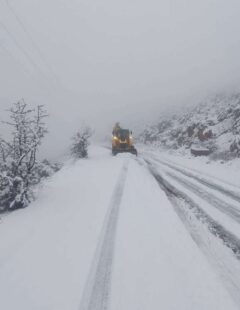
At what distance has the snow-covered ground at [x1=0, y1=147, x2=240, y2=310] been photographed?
14.7ft

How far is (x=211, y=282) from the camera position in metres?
4.70

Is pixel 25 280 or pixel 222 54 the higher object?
pixel 222 54

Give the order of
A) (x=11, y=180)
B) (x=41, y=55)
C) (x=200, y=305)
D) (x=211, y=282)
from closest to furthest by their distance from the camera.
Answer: (x=200, y=305) → (x=211, y=282) → (x=11, y=180) → (x=41, y=55)

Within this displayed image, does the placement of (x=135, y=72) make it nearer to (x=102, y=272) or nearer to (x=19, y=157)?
(x=19, y=157)

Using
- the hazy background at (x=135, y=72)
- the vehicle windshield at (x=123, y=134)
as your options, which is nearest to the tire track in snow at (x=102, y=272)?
the vehicle windshield at (x=123, y=134)

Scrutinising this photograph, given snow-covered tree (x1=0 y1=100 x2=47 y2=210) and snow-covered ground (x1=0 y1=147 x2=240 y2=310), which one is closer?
snow-covered ground (x1=0 y1=147 x2=240 y2=310)

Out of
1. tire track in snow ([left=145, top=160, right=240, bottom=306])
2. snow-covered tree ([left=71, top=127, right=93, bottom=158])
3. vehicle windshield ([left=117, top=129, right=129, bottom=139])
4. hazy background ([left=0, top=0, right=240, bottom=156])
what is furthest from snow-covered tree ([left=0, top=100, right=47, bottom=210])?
hazy background ([left=0, top=0, right=240, bottom=156])

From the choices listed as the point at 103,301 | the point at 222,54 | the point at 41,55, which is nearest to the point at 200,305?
the point at 103,301

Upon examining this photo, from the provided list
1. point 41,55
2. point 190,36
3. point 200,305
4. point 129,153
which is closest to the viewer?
point 200,305

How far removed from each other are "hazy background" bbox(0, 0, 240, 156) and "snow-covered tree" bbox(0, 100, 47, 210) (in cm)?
2841

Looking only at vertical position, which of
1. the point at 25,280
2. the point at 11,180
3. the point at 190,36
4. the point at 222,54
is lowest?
the point at 25,280

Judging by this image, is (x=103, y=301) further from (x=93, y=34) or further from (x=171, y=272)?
(x=93, y=34)

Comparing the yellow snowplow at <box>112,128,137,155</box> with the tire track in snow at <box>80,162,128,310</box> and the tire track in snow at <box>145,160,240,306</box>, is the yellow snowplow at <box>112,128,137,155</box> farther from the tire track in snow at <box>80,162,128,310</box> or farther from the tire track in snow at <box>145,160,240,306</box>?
the tire track in snow at <box>80,162,128,310</box>

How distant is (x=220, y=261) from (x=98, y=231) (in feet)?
8.96
